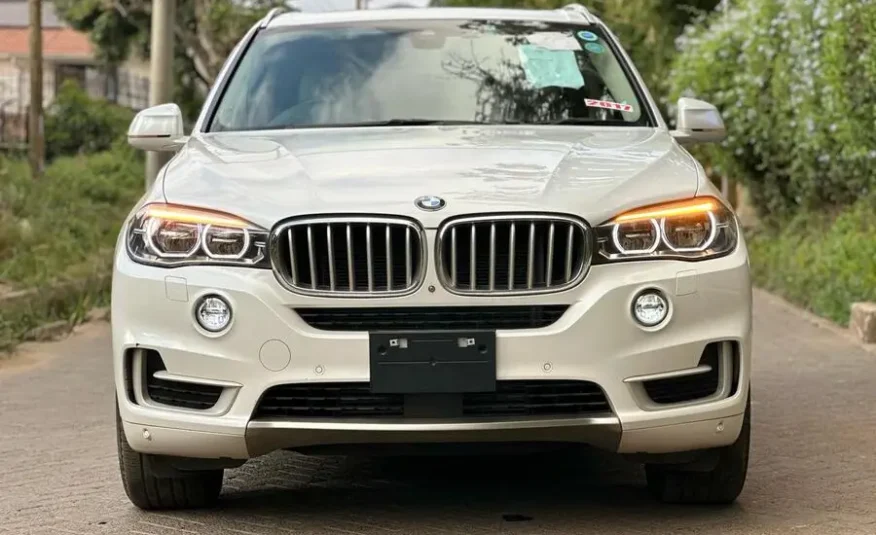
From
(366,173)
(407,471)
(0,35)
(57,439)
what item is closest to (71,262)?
(57,439)

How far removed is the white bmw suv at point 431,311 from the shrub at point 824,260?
6.04 metres

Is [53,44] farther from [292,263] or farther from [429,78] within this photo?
[292,263]

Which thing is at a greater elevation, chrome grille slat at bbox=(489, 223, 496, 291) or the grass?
chrome grille slat at bbox=(489, 223, 496, 291)

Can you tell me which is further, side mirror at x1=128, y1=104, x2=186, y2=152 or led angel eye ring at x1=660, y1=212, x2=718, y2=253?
side mirror at x1=128, y1=104, x2=186, y2=152

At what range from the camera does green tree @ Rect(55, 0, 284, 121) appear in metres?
35.6

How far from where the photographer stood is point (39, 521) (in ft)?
17.1

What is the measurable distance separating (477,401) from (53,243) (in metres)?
9.10

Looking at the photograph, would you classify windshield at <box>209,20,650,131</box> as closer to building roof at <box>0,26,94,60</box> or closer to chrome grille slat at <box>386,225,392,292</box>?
chrome grille slat at <box>386,225,392,292</box>

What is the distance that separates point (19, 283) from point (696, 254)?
25.1 feet

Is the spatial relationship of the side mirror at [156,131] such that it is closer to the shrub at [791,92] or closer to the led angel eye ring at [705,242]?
the led angel eye ring at [705,242]

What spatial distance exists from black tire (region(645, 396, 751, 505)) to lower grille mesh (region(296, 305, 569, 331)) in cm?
82

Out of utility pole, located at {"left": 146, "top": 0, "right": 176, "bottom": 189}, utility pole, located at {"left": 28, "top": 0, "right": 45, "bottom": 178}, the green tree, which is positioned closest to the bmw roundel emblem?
utility pole, located at {"left": 146, "top": 0, "right": 176, "bottom": 189}

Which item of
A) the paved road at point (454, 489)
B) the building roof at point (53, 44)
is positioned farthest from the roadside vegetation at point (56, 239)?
the building roof at point (53, 44)

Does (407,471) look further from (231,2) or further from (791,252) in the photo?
(231,2)
